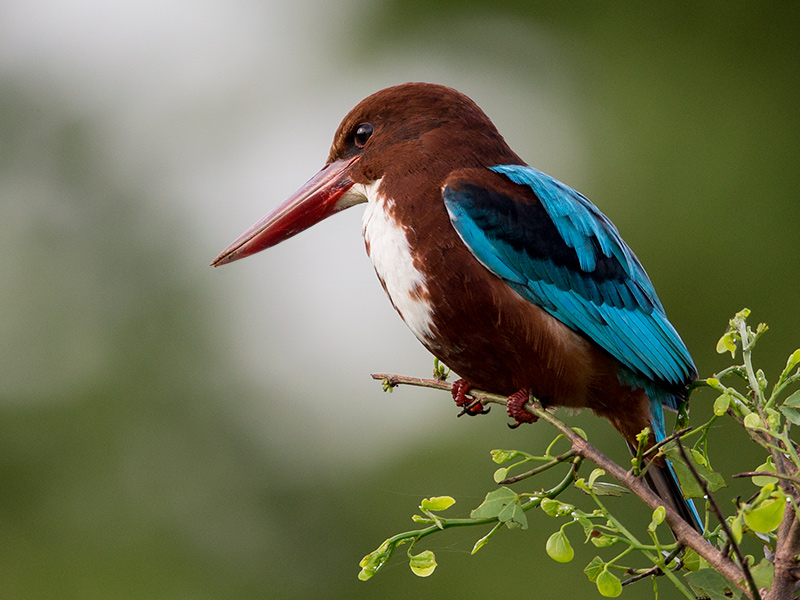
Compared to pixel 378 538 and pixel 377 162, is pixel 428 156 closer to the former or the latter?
pixel 377 162

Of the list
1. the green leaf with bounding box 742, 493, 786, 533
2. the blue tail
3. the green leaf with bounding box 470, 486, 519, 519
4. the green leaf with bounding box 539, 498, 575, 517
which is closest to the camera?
the green leaf with bounding box 742, 493, 786, 533

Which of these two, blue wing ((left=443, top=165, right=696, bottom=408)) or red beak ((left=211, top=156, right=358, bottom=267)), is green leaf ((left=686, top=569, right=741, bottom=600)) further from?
red beak ((left=211, top=156, right=358, bottom=267))

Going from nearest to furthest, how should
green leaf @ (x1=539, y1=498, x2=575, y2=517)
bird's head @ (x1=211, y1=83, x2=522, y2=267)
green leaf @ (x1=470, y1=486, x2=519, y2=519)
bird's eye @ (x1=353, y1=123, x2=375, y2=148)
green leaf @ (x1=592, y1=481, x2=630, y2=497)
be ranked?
green leaf @ (x1=539, y1=498, x2=575, y2=517) → green leaf @ (x1=470, y1=486, x2=519, y2=519) → green leaf @ (x1=592, y1=481, x2=630, y2=497) → bird's head @ (x1=211, y1=83, x2=522, y2=267) → bird's eye @ (x1=353, y1=123, x2=375, y2=148)

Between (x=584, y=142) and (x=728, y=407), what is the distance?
15.9 ft

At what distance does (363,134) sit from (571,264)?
0.69 metres

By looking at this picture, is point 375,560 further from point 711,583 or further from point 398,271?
point 398,271

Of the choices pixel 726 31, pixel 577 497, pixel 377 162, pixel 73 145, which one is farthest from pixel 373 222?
pixel 73 145

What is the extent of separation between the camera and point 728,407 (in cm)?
130

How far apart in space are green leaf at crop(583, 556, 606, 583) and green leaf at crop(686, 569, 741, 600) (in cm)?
12

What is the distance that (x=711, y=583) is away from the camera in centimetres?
118

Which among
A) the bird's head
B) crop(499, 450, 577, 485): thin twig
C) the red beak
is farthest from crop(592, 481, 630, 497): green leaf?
the red beak

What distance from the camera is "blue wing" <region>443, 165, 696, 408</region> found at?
220 cm

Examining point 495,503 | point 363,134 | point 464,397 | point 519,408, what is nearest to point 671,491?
point 519,408

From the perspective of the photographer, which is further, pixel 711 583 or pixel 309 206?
pixel 309 206
